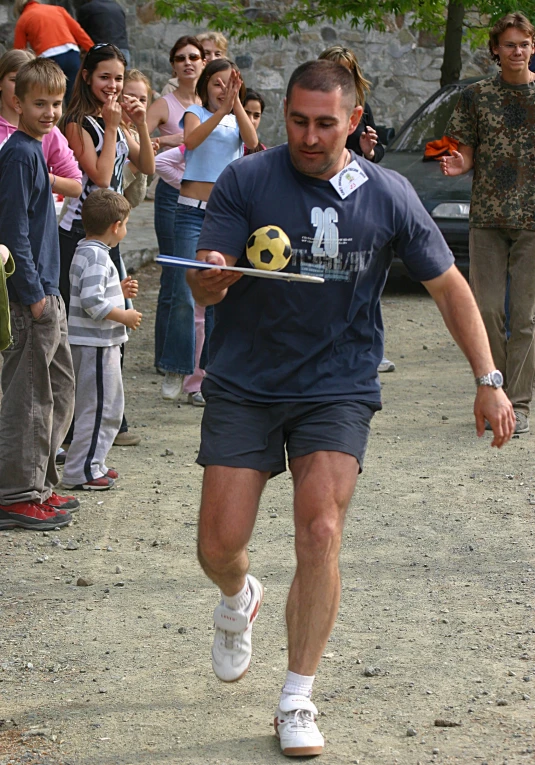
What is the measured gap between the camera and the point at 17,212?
5.31m

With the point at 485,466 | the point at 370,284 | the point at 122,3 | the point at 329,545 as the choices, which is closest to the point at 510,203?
the point at 485,466

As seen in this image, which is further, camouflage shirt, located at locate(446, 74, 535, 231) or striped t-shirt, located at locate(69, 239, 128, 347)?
camouflage shirt, located at locate(446, 74, 535, 231)

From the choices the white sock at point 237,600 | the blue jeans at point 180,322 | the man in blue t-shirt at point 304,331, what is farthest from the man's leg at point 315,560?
the blue jeans at point 180,322

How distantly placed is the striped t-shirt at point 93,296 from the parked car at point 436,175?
18.1 feet

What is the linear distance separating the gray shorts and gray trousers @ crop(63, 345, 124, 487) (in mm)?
2346

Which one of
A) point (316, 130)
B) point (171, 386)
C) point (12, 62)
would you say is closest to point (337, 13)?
point (171, 386)

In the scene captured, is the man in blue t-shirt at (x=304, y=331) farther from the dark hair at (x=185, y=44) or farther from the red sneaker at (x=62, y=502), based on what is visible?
the dark hair at (x=185, y=44)

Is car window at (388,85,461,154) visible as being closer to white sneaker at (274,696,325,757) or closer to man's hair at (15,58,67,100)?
man's hair at (15,58,67,100)

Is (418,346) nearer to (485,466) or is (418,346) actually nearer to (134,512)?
(485,466)

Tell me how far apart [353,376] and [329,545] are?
0.59 m

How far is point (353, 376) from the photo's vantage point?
3.94 m

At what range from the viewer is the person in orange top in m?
10.1

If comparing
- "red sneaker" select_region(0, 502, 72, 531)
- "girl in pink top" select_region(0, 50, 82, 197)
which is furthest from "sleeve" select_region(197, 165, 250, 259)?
"red sneaker" select_region(0, 502, 72, 531)

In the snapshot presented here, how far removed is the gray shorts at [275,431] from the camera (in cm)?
383
